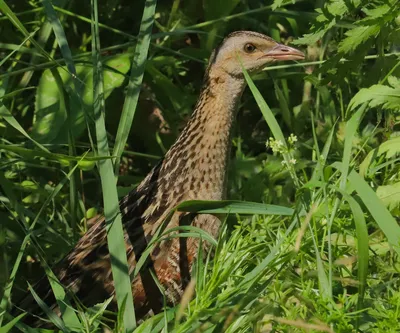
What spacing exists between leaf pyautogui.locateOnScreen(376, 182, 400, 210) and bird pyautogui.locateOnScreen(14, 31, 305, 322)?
61 centimetres

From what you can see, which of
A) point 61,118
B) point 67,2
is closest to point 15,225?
point 61,118

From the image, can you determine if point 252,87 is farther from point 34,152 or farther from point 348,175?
point 34,152

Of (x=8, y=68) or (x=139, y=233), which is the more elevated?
(x=8, y=68)

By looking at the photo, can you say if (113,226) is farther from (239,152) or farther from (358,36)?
(239,152)

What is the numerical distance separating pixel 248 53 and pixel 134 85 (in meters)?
0.98

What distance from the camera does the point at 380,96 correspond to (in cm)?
325

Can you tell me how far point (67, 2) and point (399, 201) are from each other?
202 centimetres

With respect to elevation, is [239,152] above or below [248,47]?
below

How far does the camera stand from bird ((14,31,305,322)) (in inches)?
140

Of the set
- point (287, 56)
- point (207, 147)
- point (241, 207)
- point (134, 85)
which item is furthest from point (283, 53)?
point (241, 207)

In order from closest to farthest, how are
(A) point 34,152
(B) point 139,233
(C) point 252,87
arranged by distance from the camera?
(A) point 34,152 → (C) point 252,87 → (B) point 139,233

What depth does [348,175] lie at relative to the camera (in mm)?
3016

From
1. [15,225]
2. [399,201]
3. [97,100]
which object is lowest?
[15,225]

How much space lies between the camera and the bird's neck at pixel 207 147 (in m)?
3.81
